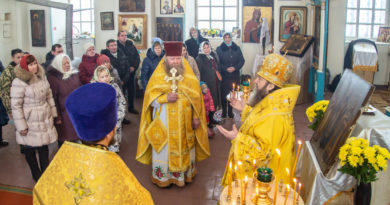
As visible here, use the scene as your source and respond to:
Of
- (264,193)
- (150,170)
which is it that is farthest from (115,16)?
(264,193)

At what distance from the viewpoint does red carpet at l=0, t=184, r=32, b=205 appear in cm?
429

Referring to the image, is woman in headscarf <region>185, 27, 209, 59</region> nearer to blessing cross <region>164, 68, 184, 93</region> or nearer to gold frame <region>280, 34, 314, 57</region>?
gold frame <region>280, 34, 314, 57</region>

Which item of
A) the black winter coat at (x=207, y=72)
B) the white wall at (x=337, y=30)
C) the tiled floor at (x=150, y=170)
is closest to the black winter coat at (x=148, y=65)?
the black winter coat at (x=207, y=72)

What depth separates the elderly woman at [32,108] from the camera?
4.27 meters

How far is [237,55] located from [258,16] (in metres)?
3.59

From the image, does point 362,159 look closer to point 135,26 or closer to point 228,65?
point 228,65

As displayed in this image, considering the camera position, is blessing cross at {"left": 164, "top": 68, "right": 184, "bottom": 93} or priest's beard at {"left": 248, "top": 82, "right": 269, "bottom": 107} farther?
blessing cross at {"left": 164, "top": 68, "right": 184, "bottom": 93}

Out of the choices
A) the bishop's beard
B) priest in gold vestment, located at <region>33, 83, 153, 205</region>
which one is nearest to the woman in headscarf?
the bishop's beard

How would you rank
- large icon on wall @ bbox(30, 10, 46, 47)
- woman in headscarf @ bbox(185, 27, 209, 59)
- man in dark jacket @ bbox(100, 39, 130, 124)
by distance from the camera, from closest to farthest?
man in dark jacket @ bbox(100, 39, 130, 124) → woman in headscarf @ bbox(185, 27, 209, 59) → large icon on wall @ bbox(30, 10, 46, 47)

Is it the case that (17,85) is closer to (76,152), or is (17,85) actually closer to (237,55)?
(76,152)

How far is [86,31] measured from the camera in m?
13.2

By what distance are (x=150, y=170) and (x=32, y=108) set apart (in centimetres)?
180

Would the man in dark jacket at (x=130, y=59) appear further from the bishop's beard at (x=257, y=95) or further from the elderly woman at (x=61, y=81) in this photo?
the bishop's beard at (x=257, y=95)

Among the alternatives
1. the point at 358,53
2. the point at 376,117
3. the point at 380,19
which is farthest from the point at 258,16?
the point at 376,117
